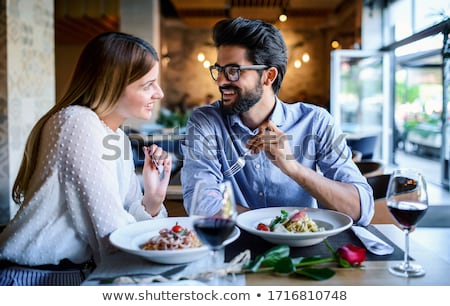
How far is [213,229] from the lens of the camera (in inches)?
37.8

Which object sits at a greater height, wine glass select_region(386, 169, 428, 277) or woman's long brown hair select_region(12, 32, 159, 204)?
woman's long brown hair select_region(12, 32, 159, 204)

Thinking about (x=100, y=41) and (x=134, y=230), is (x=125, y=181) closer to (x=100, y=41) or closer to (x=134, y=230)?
(x=134, y=230)

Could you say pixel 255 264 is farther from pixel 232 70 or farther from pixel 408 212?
pixel 232 70

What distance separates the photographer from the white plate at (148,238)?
1051 millimetres

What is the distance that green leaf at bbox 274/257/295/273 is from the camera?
1.03 meters

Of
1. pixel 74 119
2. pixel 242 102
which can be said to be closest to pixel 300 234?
pixel 74 119

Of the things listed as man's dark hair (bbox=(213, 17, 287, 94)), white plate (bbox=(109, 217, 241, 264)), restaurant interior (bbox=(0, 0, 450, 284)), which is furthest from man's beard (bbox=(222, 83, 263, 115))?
white plate (bbox=(109, 217, 241, 264))

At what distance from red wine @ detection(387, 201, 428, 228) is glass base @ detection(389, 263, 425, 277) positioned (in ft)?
0.34

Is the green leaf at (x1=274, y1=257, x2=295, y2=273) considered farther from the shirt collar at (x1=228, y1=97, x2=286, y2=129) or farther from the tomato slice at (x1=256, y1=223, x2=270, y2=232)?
the shirt collar at (x1=228, y1=97, x2=286, y2=129)

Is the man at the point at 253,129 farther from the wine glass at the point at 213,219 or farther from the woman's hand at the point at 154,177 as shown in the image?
the wine glass at the point at 213,219

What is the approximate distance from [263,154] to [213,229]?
0.95m

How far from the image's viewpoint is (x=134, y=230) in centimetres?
125
